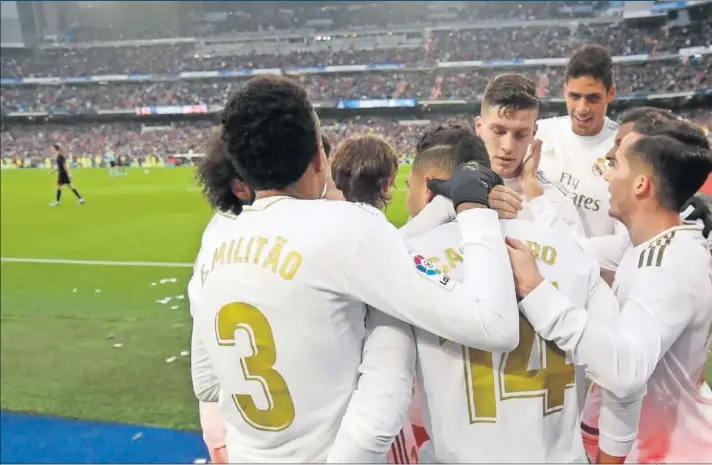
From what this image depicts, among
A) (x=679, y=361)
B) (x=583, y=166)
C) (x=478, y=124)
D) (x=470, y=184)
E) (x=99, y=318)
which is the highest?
(x=470, y=184)

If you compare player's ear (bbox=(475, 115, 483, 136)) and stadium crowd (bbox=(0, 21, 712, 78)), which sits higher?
player's ear (bbox=(475, 115, 483, 136))

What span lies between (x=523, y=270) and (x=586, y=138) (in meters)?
2.46

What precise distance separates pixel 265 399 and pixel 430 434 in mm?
471

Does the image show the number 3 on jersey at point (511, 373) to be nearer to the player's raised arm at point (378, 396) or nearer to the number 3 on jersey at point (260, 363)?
the player's raised arm at point (378, 396)

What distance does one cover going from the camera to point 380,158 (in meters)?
2.53

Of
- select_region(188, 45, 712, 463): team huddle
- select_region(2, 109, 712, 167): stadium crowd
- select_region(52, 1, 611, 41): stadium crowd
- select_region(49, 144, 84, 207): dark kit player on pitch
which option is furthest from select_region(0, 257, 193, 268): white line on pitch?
select_region(52, 1, 611, 41): stadium crowd

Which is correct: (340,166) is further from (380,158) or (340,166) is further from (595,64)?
(595,64)

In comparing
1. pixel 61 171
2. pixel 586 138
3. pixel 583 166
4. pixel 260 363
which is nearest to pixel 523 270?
pixel 260 363

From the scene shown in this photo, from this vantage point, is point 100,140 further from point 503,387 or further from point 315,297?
point 503,387

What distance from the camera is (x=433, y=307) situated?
128cm

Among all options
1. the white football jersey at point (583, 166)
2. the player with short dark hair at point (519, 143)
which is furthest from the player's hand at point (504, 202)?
the white football jersey at point (583, 166)

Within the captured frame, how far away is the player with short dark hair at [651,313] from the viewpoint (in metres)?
1.37

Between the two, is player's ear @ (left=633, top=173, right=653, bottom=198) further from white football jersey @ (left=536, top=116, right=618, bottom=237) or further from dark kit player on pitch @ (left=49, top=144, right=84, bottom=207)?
dark kit player on pitch @ (left=49, top=144, right=84, bottom=207)

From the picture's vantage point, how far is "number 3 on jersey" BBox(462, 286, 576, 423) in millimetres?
1440
